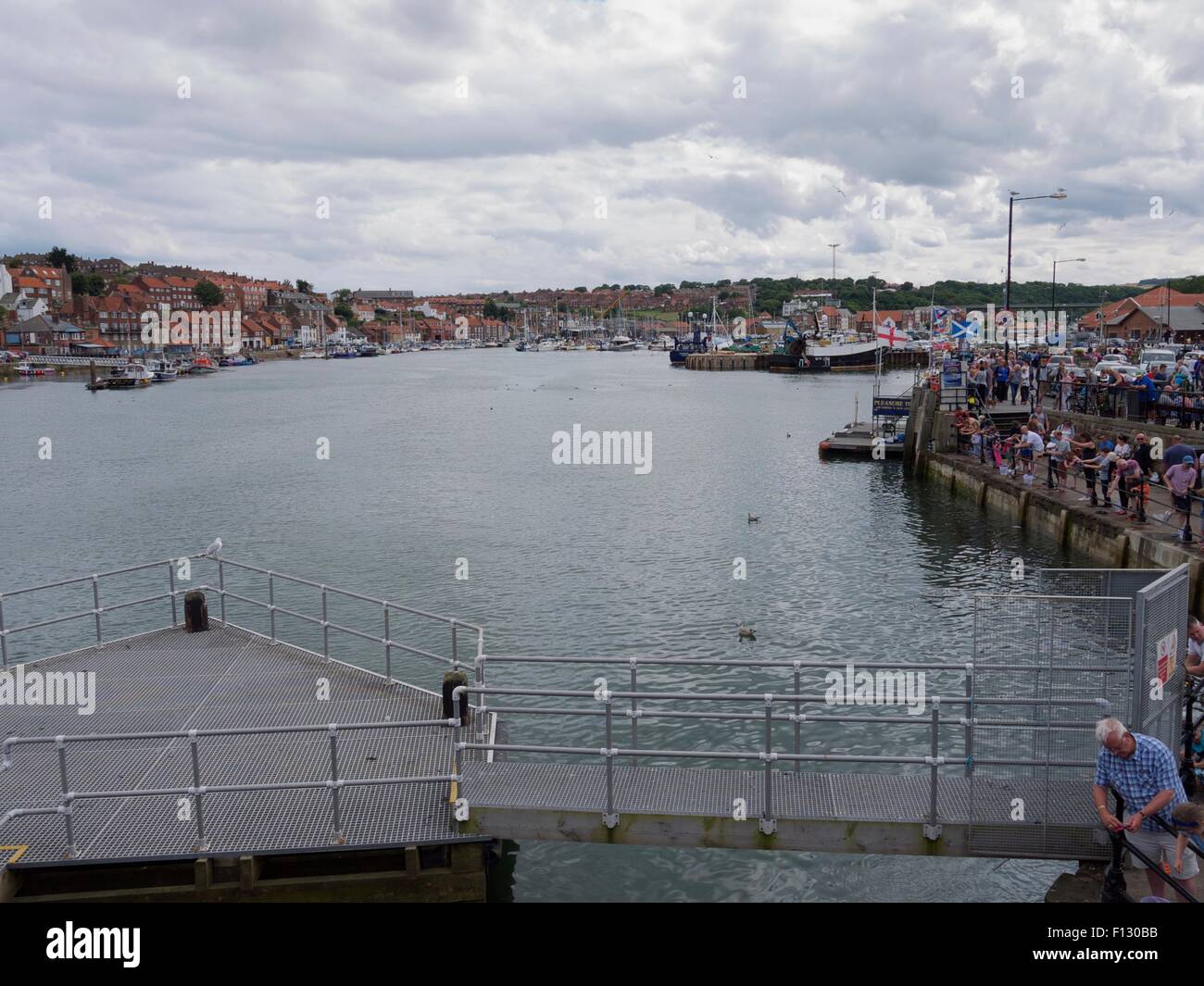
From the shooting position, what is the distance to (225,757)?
1127 centimetres

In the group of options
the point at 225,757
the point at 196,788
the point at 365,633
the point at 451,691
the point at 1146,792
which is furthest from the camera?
the point at 365,633

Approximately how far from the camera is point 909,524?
34.2 metres

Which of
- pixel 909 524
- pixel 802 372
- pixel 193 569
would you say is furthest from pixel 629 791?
pixel 802 372

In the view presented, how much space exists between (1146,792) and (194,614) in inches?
517

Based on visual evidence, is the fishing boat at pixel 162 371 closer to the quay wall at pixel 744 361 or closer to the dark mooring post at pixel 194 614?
the quay wall at pixel 744 361

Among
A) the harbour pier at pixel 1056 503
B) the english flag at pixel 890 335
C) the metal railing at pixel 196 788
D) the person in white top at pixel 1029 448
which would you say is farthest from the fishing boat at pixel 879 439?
the metal railing at pixel 196 788

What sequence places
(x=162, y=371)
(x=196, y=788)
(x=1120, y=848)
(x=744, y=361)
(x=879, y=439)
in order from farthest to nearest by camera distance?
(x=744, y=361) → (x=162, y=371) → (x=879, y=439) → (x=196, y=788) → (x=1120, y=848)

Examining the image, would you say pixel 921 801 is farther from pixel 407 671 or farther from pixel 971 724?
pixel 407 671

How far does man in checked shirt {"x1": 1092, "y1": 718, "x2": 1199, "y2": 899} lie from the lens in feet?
24.8

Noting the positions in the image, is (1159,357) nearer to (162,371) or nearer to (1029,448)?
(1029,448)

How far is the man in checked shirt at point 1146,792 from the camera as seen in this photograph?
7.57m

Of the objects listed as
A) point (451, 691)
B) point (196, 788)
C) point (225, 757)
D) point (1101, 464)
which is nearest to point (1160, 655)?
point (451, 691)

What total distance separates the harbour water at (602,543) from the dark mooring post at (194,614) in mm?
4791
